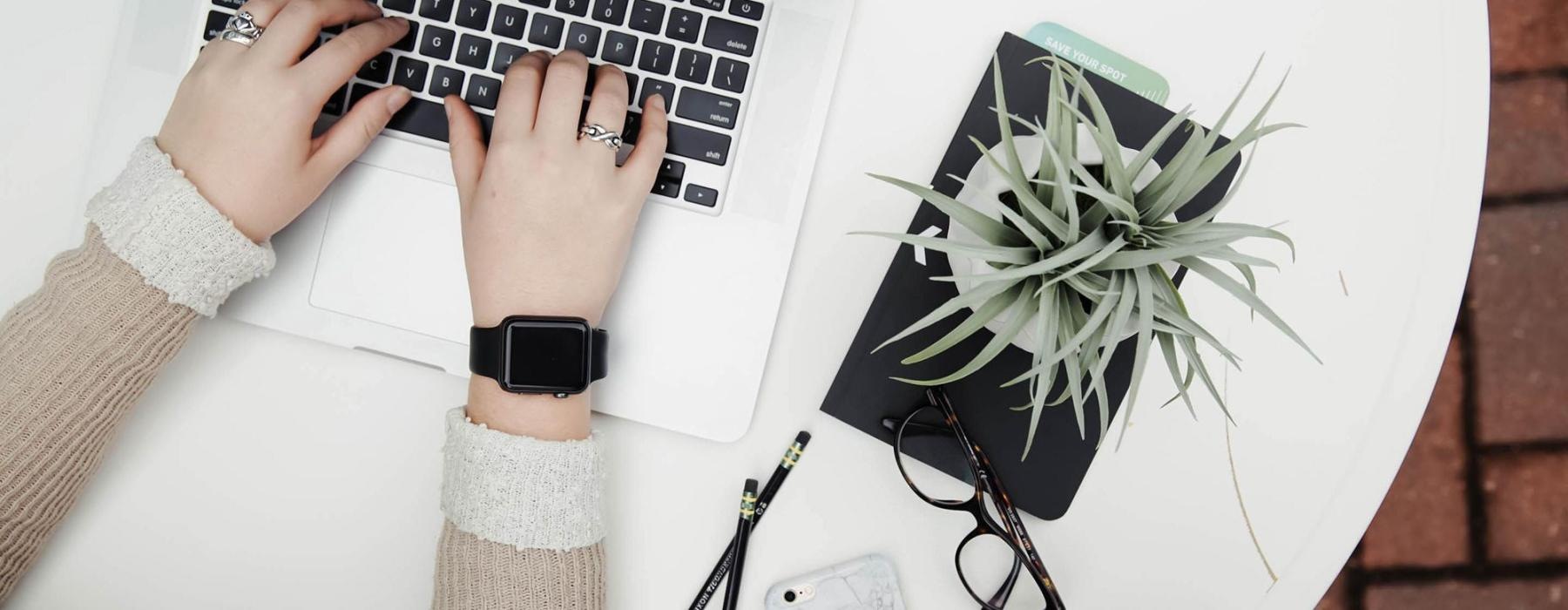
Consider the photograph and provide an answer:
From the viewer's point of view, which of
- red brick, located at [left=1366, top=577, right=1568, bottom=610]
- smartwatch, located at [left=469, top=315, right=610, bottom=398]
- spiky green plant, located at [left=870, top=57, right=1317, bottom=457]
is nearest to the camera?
spiky green plant, located at [left=870, top=57, right=1317, bottom=457]

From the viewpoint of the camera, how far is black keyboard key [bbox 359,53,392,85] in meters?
0.59

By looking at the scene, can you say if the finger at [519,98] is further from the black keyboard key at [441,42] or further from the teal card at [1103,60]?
the teal card at [1103,60]

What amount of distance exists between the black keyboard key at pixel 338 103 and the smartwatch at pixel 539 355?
0.18 m

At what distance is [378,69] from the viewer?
1.95 ft

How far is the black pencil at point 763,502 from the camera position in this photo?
1.99 feet

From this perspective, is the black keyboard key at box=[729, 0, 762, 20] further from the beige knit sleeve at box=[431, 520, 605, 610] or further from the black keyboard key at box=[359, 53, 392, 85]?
the beige knit sleeve at box=[431, 520, 605, 610]

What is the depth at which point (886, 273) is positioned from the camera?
60cm

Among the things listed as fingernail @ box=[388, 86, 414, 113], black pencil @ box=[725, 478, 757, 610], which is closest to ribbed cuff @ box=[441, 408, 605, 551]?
black pencil @ box=[725, 478, 757, 610]

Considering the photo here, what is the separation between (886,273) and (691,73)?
0.59ft

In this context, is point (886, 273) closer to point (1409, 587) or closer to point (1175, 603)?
point (1175, 603)

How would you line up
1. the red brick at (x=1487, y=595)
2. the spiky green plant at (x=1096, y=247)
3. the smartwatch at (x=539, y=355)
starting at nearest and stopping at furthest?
1. the spiky green plant at (x=1096, y=247)
2. the smartwatch at (x=539, y=355)
3. the red brick at (x=1487, y=595)

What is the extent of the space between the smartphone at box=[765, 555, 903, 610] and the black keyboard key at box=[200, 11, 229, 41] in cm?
52

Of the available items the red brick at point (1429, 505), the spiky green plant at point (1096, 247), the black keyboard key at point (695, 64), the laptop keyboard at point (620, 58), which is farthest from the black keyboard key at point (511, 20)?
the red brick at point (1429, 505)

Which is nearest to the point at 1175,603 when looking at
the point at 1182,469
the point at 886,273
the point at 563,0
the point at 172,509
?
the point at 1182,469
